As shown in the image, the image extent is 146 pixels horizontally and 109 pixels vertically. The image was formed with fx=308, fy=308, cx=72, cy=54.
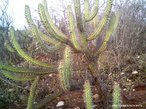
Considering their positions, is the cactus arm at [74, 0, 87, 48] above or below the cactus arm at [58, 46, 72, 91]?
above

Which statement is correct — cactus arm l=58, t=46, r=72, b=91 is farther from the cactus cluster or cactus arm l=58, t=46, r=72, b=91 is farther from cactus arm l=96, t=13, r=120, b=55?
cactus arm l=96, t=13, r=120, b=55

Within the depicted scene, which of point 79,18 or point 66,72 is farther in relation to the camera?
point 79,18

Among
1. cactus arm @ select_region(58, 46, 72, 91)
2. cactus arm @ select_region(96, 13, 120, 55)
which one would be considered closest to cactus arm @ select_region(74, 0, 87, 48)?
cactus arm @ select_region(96, 13, 120, 55)

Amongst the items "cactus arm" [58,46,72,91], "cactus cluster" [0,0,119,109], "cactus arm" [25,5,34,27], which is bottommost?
"cactus arm" [58,46,72,91]

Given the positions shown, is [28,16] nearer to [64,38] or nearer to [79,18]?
[64,38]

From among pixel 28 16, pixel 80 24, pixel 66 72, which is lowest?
pixel 66 72

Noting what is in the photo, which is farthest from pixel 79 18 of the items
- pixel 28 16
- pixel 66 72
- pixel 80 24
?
pixel 66 72

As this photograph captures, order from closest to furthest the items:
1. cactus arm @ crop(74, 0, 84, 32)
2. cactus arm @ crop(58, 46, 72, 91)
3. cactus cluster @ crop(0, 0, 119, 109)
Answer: cactus arm @ crop(58, 46, 72, 91), cactus cluster @ crop(0, 0, 119, 109), cactus arm @ crop(74, 0, 84, 32)

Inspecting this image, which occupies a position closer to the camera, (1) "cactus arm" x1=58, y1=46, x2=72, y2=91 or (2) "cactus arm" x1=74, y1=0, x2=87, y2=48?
(1) "cactus arm" x1=58, y1=46, x2=72, y2=91

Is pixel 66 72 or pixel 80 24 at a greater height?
pixel 80 24

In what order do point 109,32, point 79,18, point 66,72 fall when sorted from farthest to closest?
1. point 109,32
2. point 79,18
3. point 66,72

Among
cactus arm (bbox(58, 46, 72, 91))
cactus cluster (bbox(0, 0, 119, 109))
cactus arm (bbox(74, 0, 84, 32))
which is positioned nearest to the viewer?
cactus arm (bbox(58, 46, 72, 91))

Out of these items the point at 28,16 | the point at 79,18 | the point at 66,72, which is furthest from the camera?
the point at 79,18

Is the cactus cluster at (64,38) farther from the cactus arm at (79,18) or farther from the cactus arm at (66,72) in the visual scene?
the cactus arm at (66,72)
